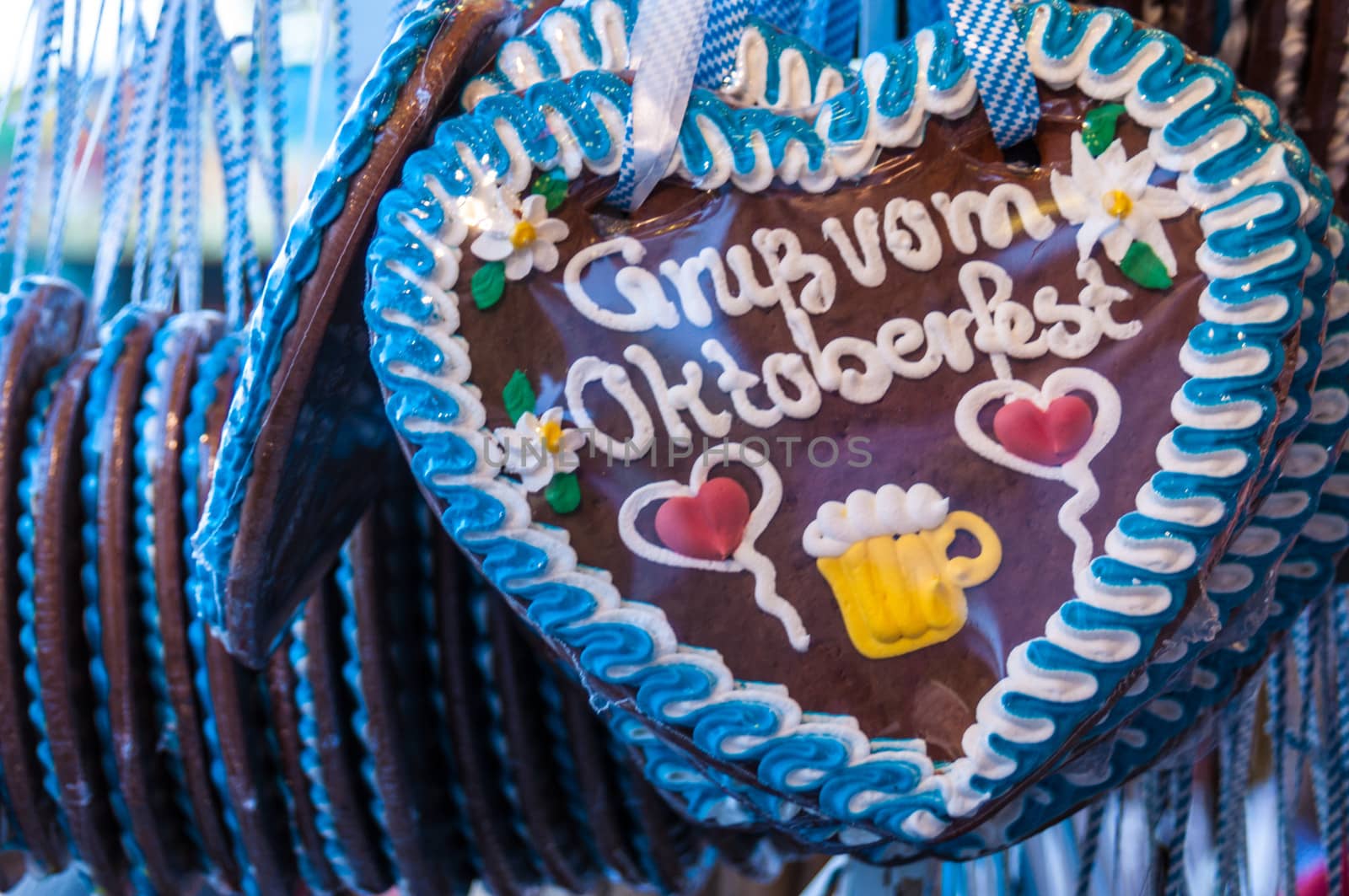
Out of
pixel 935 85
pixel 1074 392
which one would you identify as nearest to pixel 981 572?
pixel 1074 392

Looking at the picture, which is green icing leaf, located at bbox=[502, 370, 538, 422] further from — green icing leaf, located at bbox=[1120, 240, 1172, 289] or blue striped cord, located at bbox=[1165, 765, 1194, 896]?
blue striped cord, located at bbox=[1165, 765, 1194, 896]

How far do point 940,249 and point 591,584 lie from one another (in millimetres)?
171

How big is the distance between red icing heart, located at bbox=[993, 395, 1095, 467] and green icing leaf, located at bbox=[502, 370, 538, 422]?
164 millimetres

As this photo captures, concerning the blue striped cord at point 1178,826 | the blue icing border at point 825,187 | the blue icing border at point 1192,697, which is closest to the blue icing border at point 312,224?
the blue icing border at point 825,187

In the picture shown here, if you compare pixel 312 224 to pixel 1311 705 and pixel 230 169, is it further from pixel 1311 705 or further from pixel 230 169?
pixel 1311 705

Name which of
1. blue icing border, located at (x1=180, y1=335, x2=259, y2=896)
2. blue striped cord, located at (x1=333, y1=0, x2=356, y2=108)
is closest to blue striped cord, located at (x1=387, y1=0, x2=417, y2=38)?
blue striped cord, located at (x1=333, y1=0, x2=356, y2=108)

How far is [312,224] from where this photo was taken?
40 centimetres

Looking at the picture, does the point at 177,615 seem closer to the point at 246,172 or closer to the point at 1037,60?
the point at 246,172

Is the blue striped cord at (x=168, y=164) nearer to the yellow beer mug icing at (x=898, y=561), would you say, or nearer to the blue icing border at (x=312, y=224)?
the blue icing border at (x=312, y=224)

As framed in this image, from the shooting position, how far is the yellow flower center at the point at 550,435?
1.37 feet

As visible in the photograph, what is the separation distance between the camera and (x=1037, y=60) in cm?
42

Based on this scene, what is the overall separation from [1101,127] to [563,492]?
0.23 m

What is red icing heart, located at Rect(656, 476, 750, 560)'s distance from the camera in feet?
1.39

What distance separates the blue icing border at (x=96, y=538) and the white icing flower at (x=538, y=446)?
23 cm
